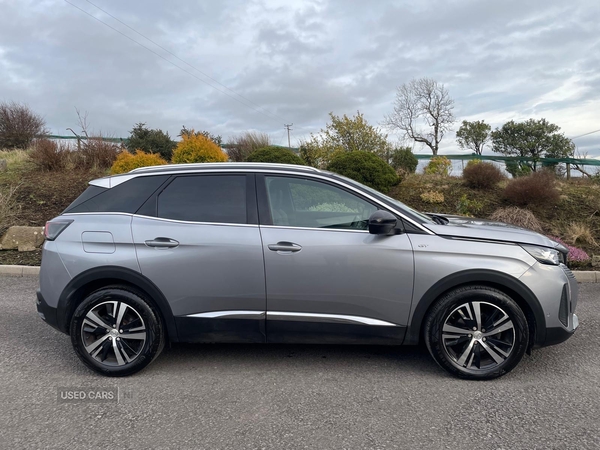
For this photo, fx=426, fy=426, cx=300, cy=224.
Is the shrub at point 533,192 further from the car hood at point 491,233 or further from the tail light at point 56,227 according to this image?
the tail light at point 56,227

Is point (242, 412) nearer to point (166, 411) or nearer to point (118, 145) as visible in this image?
point (166, 411)

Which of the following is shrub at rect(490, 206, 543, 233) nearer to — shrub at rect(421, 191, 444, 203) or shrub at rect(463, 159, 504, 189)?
shrub at rect(421, 191, 444, 203)

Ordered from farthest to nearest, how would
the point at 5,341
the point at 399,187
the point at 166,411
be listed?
1. the point at 399,187
2. the point at 5,341
3. the point at 166,411

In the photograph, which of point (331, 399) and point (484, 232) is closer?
point (331, 399)

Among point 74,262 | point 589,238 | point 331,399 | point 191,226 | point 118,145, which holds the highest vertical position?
point 118,145

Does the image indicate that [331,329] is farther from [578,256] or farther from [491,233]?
[578,256]

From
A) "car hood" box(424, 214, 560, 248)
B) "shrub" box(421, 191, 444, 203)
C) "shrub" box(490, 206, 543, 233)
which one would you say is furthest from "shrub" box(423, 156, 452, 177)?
"car hood" box(424, 214, 560, 248)

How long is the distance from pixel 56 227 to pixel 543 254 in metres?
4.13

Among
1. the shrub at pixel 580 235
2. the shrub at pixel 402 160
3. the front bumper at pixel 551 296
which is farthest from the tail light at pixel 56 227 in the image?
the shrub at pixel 402 160

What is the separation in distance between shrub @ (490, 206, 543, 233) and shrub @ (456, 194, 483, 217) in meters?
0.49

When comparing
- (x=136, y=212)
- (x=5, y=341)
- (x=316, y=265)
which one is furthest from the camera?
(x=5, y=341)

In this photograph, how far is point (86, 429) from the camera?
2883mm

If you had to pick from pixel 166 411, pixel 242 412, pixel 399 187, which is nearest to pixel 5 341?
pixel 166 411

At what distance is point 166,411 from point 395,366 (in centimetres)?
194
